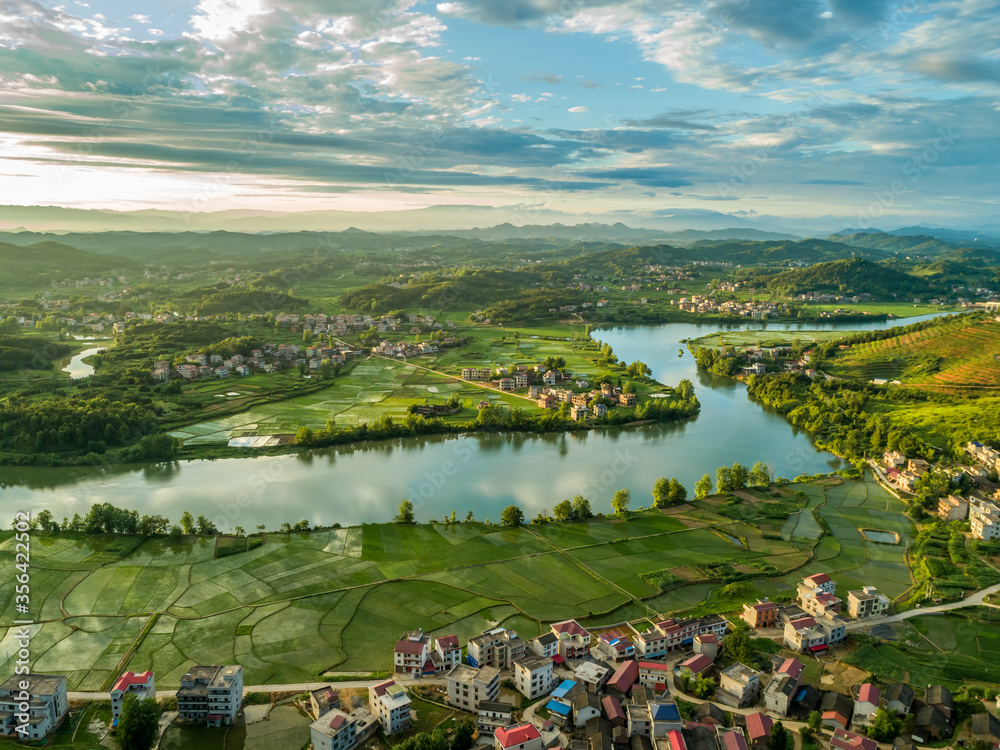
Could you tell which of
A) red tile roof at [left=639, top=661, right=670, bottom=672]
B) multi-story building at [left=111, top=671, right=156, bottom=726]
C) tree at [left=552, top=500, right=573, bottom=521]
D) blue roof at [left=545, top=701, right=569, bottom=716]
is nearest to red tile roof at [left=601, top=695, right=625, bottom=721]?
blue roof at [left=545, top=701, right=569, bottom=716]

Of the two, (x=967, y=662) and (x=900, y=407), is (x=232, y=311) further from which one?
(x=967, y=662)

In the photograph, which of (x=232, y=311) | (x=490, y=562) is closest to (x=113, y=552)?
(x=490, y=562)

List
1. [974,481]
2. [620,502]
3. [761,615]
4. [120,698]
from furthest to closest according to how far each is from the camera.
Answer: [974,481], [620,502], [761,615], [120,698]

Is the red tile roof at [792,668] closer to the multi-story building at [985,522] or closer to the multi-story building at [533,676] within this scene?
the multi-story building at [533,676]

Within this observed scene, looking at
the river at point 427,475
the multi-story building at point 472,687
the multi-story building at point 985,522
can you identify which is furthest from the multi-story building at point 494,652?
the multi-story building at point 985,522

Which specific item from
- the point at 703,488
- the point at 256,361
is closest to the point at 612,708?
the point at 703,488

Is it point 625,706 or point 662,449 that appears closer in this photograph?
point 625,706

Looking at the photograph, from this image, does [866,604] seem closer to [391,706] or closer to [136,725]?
[391,706]
